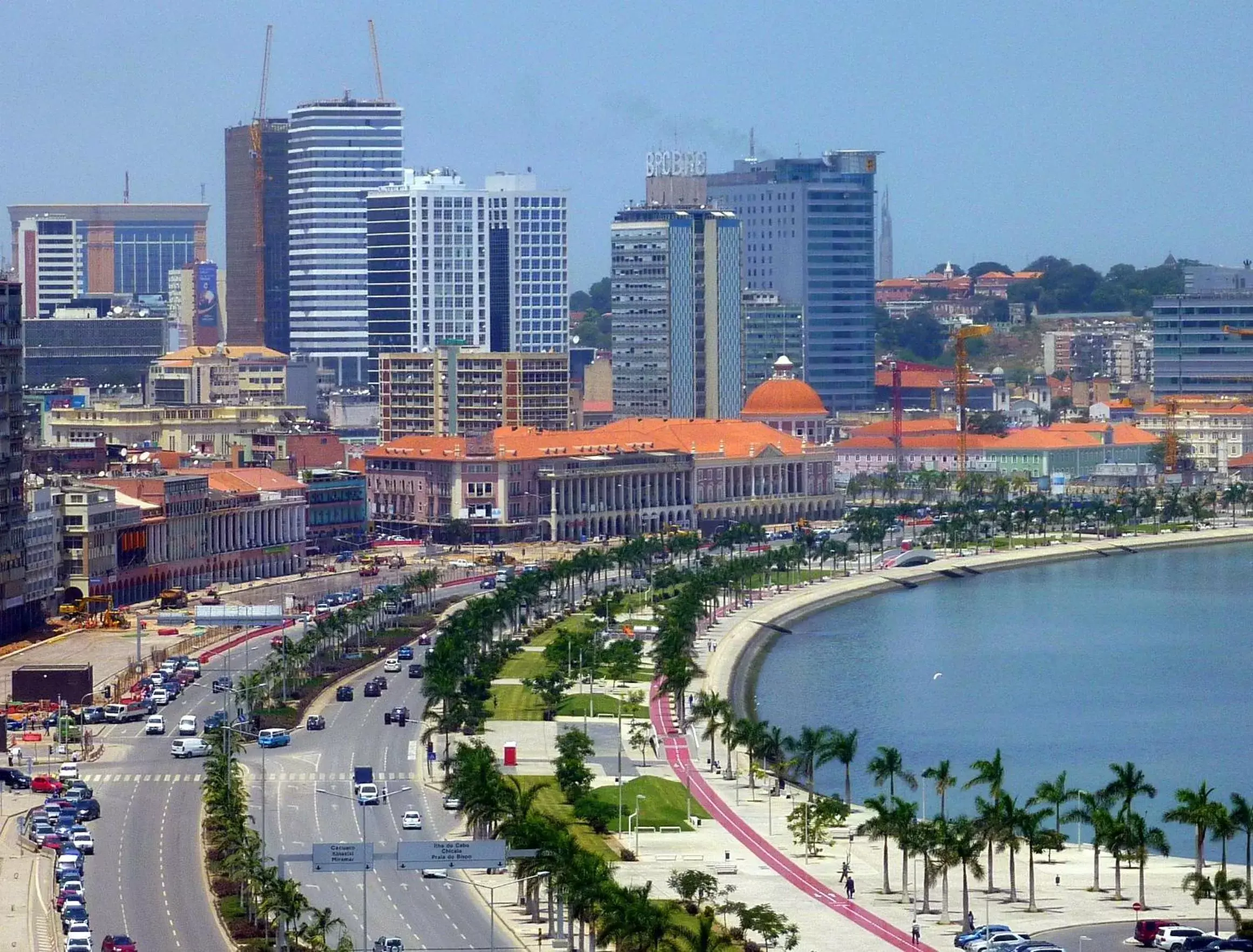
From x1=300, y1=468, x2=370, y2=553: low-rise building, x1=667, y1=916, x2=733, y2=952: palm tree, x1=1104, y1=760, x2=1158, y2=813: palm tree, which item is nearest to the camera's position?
x1=667, y1=916, x2=733, y2=952: palm tree

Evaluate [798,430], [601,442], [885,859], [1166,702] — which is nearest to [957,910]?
[885,859]

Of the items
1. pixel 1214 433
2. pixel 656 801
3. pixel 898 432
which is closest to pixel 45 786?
pixel 656 801

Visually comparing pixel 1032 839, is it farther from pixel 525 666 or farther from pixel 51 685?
pixel 525 666

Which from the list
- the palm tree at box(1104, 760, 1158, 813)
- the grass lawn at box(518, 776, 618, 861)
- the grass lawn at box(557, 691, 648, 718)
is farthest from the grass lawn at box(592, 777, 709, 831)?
the grass lawn at box(557, 691, 648, 718)

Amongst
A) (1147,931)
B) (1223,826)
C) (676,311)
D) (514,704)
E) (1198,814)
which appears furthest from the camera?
(676,311)

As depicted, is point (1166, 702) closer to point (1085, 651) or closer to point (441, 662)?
point (1085, 651)

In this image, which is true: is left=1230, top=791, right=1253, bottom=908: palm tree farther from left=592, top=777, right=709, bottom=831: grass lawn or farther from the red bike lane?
left=592, top=777, right=709, bottom=831: grass lawn
